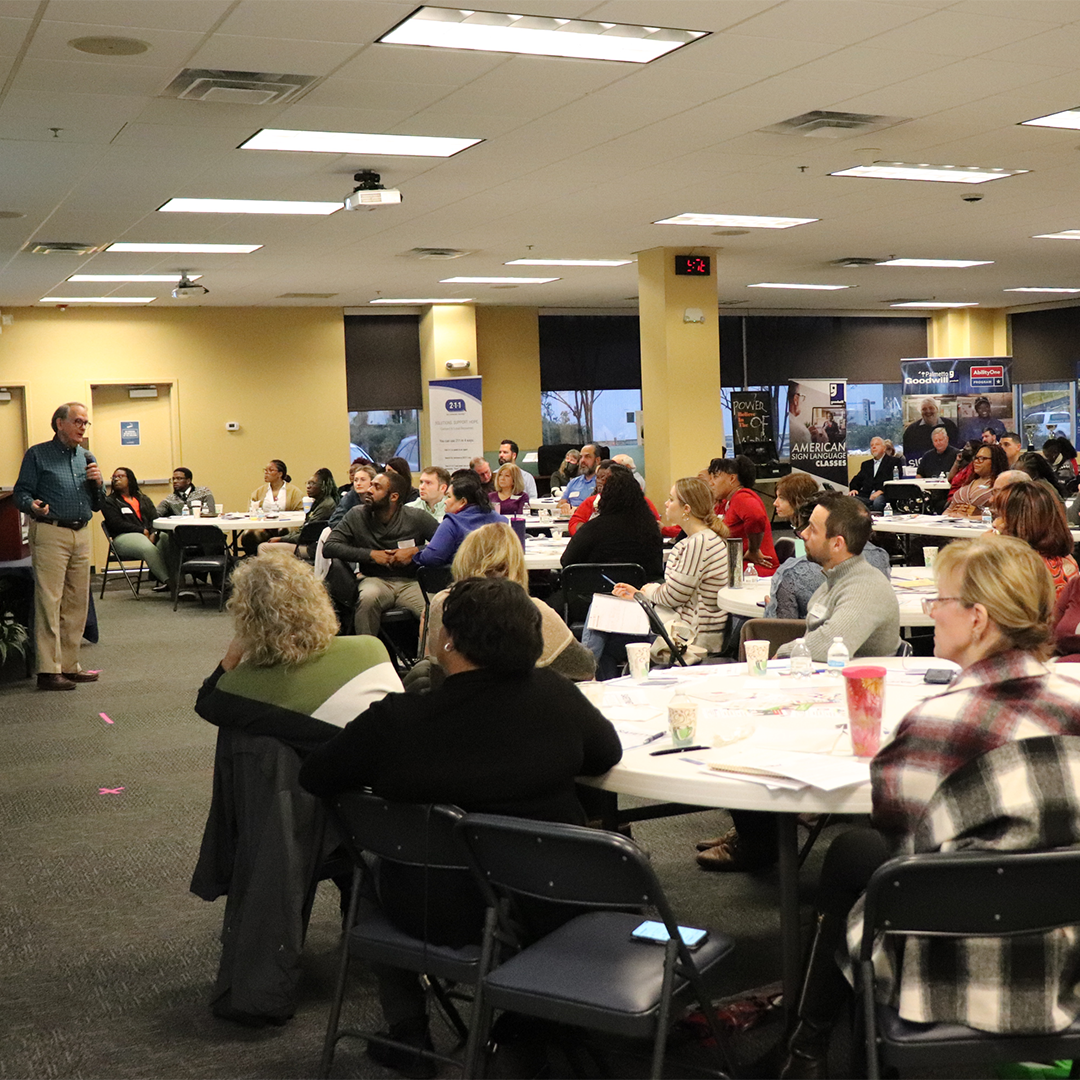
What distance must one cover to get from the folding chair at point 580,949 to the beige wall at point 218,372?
1453 cm

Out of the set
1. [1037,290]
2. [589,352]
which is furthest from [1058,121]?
[1037,290]

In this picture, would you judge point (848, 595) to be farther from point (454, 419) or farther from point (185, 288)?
point (454, 419)

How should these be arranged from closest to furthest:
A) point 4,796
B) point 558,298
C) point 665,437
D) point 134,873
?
point 134,873 < point 4,796 < point 665,437 < point 558,298

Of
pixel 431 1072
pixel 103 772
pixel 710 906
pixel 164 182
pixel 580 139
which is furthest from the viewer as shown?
pixel 164 182

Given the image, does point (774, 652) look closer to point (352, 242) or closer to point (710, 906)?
point (710, 906)

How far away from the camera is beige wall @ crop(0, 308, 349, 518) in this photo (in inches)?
615

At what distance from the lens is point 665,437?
12898mm

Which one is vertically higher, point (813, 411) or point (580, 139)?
point (580, 139)

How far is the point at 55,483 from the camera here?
26.0ft

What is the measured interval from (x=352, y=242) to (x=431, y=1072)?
9.37m

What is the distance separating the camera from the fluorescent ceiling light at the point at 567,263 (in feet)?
43.7

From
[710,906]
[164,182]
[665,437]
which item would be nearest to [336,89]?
[164,182]

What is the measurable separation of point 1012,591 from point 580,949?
3.63ft

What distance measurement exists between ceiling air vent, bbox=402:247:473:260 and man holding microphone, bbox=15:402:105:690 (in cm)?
479
